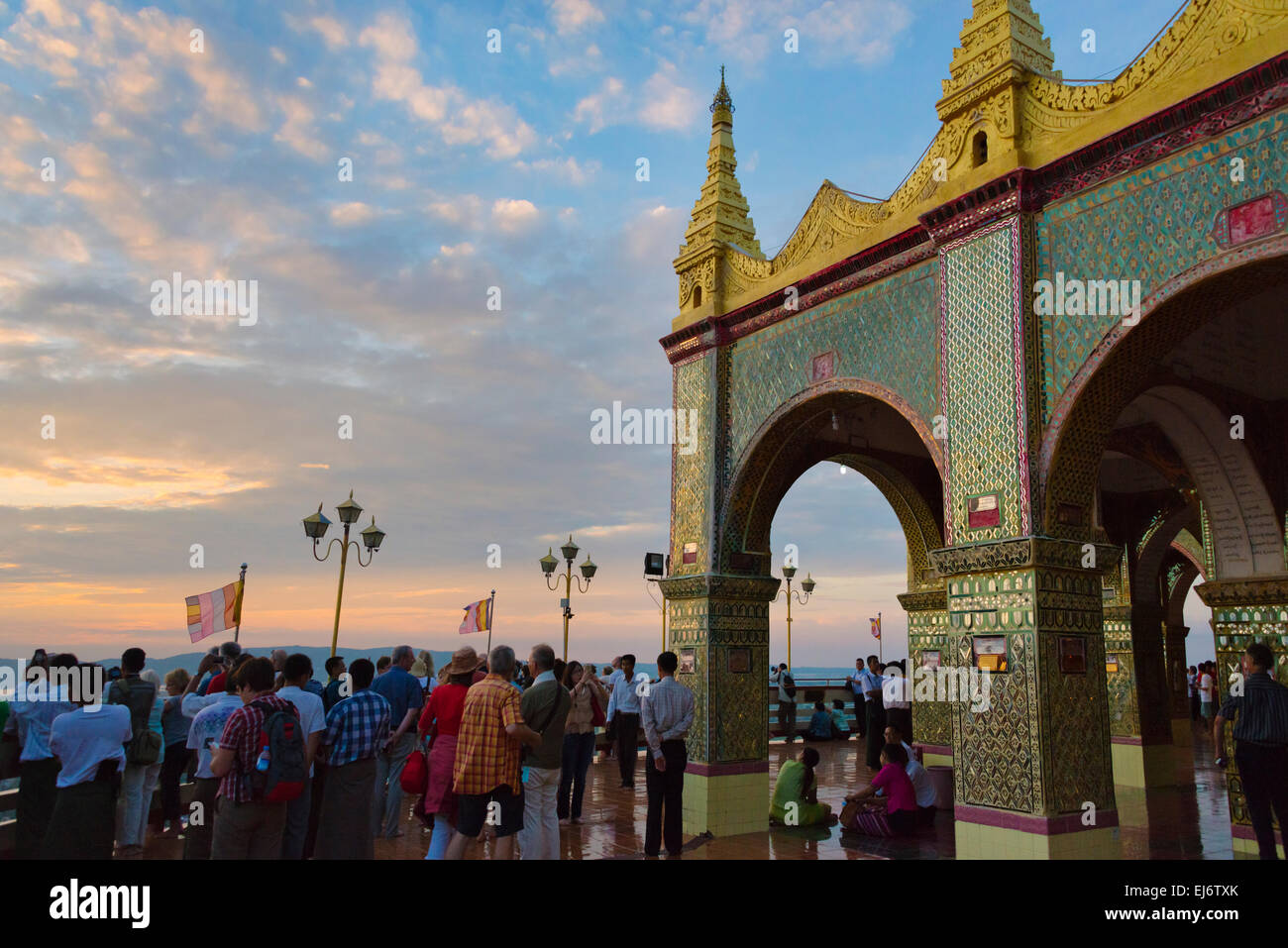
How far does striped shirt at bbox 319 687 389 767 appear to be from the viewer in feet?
17.1

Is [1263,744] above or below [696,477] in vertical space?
below

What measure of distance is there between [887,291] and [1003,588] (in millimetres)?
2852

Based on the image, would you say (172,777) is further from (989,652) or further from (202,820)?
(989,652)

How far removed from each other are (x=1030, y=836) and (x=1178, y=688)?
1300 centimetres

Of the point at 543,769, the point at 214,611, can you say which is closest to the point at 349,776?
the point at 543,769

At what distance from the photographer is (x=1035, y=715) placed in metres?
5.95

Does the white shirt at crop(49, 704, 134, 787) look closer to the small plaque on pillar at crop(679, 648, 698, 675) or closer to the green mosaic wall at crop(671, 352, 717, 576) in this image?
the small plaque on pillar at crop(679, 648, 698, 675)

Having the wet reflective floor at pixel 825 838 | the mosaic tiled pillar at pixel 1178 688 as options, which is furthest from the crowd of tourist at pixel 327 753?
the mosaic tiled pillar at pixel 1178 688

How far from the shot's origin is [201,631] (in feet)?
43.5

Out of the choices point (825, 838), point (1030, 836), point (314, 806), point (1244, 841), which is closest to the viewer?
point (314, 806)

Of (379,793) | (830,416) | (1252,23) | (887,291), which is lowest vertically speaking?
(379,793)

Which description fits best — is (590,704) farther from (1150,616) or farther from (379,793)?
(1150,616)
